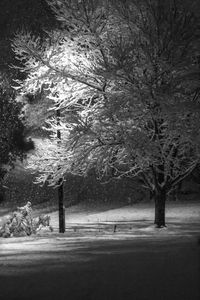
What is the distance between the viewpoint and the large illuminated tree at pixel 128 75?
16109 millimetres

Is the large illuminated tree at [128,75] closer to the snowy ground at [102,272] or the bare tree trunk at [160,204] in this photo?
the bare tree trunk at [160,204]

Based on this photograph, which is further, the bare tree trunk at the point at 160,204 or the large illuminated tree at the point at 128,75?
the bare tree trunk at the point at 160,204

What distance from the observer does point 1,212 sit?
34.6 m

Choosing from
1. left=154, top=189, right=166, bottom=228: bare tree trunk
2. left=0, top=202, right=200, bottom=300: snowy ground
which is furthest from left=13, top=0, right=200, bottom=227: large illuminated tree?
left=0, top=202, right=200, bottom=300: snowy ground

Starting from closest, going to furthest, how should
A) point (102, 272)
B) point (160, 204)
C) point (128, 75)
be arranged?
point (102, 272) < point (128, 75) < point (160, 204)

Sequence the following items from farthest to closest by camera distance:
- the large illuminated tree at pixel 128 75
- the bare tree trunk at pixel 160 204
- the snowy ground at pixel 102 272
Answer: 1. the bare tree trunk at pixel 160 204
2. the large illuminated tree at pixel 128 75
3. the snowy ground at pixel 102 272

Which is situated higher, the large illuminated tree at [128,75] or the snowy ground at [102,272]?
the large illuminated tree at [128,75]

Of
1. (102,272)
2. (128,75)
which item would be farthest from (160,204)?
(102,272)

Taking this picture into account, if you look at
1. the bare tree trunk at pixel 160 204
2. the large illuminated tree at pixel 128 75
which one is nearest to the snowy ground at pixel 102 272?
the large illuminated tree at pixel 128 75

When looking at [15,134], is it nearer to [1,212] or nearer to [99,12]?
[1,212]

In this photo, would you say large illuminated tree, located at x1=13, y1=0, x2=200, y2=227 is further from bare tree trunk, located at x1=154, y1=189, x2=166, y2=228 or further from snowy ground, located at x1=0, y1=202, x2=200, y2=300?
snowy ground, located at x1=0, y1=202, x2=200, y2=300

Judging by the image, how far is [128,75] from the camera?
53.8 feet

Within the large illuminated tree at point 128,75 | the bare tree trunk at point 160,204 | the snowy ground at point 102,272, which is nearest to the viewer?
the snowy ground at point 102,272

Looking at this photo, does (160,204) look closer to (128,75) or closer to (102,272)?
(128,75)
